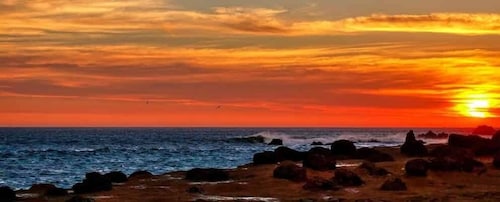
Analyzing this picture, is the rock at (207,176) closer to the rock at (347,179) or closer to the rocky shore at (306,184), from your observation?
the rocky shore at (306,184)

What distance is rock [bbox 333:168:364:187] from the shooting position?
43.8 m

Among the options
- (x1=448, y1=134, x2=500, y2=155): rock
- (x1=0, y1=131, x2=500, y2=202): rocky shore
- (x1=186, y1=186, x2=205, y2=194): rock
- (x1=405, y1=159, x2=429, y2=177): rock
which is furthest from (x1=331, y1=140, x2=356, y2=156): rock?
(x1=186, y1=186, x2=205, y2=194): rock

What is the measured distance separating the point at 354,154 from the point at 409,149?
6.13 metres

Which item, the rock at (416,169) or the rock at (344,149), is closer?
the rock at (416,169)

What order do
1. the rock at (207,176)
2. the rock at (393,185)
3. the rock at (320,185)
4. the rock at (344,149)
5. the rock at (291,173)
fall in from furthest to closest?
the rock at (344,149) < the rock at (207,176) < the rock at (291,173) < the rock at (320,185) < the rock at (393,185)

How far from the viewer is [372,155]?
2485 inches

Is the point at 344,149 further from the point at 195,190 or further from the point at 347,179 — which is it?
the point at 195,190

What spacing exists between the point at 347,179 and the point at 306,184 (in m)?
2.69

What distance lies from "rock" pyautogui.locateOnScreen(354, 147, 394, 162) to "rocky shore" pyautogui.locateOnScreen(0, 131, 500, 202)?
6.73 feet

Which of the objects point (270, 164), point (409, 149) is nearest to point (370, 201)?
point (270, 164)

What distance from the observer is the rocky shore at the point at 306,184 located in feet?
131

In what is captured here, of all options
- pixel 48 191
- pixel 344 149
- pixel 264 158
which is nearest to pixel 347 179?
pixel 48 191

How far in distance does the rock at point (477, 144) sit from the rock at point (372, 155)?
31.4 feet

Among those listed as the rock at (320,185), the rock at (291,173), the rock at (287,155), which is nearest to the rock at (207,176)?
the rock at (291,173)
